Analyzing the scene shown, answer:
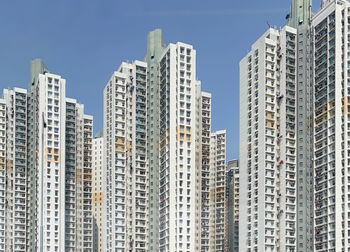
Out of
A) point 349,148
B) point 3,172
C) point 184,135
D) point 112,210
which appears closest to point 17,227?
point 3,172

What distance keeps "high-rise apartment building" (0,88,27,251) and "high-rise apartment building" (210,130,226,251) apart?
37657 mm

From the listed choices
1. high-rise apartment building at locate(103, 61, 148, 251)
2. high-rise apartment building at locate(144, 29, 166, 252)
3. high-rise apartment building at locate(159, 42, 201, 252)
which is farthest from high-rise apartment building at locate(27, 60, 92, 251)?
high-rise apartment building at locate(159, 42, 201, 252)

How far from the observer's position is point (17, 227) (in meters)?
103

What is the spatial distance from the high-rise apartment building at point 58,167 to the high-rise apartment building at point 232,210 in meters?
33.4

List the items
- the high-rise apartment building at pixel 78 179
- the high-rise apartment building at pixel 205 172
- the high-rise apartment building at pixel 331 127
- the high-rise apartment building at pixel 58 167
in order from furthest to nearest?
the high-rise apartment building at pixel 78 179, the high-rise apartment building at pixel 58 167, the high-rise apartment building at pixel 205 172, the high-rise apartment building at pixel 331 127

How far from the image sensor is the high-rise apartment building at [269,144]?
271 ft

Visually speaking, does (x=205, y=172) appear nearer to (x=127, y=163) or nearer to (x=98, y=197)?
(x=127, y=163)

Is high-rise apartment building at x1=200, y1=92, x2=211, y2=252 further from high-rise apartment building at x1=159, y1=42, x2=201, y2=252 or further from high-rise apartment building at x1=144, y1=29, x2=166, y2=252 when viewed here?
high-rise apartment building at x1=144, y1=29, x2=166, y2=252

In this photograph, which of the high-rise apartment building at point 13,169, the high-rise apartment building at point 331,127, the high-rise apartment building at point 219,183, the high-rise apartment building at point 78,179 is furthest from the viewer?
the high-rise apartment building at point 219,183

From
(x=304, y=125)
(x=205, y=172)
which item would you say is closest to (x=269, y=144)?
(x=304, y=125)

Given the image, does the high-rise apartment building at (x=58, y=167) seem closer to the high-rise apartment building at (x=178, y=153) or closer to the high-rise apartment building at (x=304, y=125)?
the high-rise apartment building at (x=178, y=153)

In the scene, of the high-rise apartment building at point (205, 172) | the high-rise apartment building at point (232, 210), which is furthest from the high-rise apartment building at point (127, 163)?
the high-rise apartment building at point (232, 210)

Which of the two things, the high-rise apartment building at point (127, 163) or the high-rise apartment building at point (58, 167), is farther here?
the high-rise apartment building at point (58, 167)

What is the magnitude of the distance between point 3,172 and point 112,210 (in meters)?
22.2
